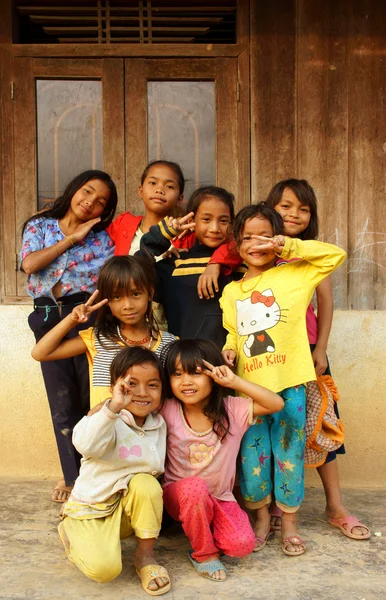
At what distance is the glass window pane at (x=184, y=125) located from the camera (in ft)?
12.8

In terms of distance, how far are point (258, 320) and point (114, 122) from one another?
172 cm

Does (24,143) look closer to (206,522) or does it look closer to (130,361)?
(130,361)

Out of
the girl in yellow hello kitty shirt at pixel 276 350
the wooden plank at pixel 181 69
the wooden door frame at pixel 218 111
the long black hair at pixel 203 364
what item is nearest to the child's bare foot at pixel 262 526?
the girl in yellow hello kitty shirt at pixel 276 350

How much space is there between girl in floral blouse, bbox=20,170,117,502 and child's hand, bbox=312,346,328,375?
1.12m

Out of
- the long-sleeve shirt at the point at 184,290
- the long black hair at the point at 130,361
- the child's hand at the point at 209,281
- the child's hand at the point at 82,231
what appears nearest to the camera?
the long black hair at the point at 130,361

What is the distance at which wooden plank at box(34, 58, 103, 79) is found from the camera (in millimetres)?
3848

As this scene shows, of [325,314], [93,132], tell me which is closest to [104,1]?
[93,132]

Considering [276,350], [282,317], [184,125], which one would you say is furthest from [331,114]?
[276,350]

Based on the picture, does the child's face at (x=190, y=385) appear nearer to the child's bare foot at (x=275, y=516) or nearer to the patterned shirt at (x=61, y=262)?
the child's bare foot at (x=275, y=516)

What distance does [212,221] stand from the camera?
3.04 metres

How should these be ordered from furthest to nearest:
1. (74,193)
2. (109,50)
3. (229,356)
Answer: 1. (109,50)
2. (74,193)
3. (229,356)

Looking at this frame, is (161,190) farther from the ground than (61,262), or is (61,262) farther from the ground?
(161,190)

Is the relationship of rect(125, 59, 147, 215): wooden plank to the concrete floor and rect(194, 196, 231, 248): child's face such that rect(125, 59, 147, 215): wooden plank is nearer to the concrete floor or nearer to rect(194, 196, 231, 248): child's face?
rect(194, 196, 231, 248): child's face

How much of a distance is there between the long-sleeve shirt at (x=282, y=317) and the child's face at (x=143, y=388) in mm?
423
